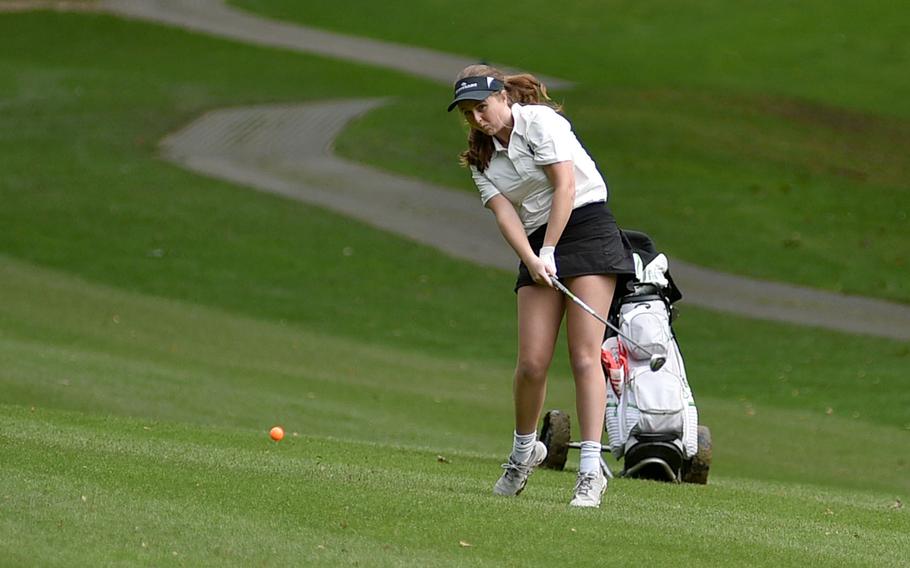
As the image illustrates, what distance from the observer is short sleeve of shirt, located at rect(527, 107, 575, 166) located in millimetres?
7664

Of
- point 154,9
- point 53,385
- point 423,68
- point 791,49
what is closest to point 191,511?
point 53,385

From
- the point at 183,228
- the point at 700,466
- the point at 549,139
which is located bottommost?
the point at 183,228

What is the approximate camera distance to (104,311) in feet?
61.7

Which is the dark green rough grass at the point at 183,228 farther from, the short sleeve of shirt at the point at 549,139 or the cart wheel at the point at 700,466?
the short sleeve of shirt at the point at 549,139

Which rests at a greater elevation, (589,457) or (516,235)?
(516,235)

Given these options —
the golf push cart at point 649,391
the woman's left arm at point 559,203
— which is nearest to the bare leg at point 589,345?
the woman's left arm at point 559,203

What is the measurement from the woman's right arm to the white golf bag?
2.33 metres

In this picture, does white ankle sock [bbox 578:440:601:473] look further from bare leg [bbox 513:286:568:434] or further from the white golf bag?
the white golf bag

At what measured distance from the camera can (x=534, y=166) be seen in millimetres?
7781

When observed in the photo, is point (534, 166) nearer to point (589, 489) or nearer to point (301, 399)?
point (589, 489)

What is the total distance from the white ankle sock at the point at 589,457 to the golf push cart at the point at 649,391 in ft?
6.27

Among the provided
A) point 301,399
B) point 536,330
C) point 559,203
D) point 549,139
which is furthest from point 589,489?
point 301,399

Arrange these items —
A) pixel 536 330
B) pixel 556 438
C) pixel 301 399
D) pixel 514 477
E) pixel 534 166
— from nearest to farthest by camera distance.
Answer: pixel 534 166, pixel 536 330, pixel 514 477, pixel 556 438, pixel 301 399

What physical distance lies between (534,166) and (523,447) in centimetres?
150
